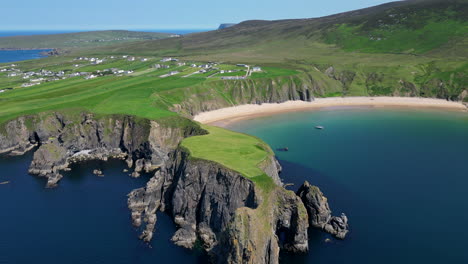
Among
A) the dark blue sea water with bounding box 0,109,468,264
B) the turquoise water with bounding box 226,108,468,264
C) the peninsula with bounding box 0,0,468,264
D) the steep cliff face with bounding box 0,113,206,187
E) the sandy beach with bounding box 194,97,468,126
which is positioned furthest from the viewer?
the sandy beach with bounding box 194,97,468,126

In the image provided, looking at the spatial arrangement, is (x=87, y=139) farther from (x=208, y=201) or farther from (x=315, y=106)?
(x=315, y=106)

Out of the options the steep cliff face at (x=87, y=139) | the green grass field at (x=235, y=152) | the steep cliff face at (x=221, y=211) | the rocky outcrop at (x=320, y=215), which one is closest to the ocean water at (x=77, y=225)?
the steep cliff face at (x=221, y=211)

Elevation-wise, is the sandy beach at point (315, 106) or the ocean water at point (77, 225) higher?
the sandy beach at point (315, 106)

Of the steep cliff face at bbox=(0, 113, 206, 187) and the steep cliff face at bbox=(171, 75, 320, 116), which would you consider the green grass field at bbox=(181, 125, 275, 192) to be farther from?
the steep cliff face at bbox=(171, 75, 320, 116)

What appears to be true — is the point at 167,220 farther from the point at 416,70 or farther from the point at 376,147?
the point at 416,70

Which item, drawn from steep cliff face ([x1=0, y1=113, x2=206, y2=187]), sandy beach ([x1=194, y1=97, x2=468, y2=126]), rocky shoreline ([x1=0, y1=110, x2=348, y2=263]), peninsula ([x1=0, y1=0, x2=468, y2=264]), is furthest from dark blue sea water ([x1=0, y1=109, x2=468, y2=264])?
sandy beach ([x1=194, y1=97, x2=468, y2=126])

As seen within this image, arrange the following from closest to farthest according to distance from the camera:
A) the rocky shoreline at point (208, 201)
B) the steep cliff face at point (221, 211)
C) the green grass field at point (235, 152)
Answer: the steep cliff face at point (221, 211) < the rocky shoreline at point (208, 201) < the green grass field at point (235, 152)

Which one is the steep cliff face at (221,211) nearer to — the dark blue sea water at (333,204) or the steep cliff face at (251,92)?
the dark blue sea water at (333,204)

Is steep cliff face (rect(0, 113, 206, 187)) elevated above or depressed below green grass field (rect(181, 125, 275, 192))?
below

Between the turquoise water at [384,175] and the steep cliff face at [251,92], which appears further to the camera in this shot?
the steep cliff face at [251,92]
